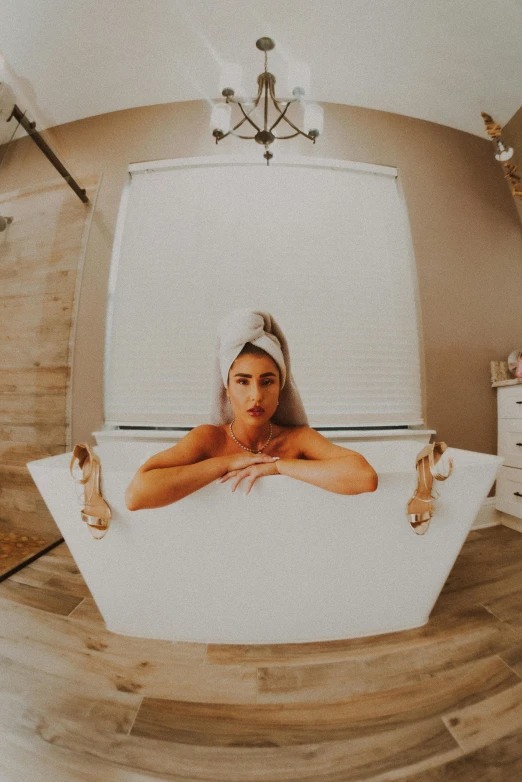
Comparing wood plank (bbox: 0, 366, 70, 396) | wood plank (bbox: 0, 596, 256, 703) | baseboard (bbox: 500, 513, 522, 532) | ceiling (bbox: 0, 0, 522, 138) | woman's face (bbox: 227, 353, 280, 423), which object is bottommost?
wood plank (bbox: 0, 596, 256, 703)

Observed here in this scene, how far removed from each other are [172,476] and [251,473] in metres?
0.22

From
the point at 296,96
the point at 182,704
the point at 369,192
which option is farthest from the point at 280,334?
the point at 369,192

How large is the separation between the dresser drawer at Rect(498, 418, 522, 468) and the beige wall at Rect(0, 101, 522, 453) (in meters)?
0.06

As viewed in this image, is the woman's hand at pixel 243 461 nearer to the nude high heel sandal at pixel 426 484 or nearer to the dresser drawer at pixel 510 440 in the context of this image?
the nude high heel sandal at pixel 426 484

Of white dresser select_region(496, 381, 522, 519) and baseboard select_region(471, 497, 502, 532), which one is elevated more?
white dresser select_region(496, 381, 522, 519)

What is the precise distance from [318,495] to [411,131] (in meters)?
2.75

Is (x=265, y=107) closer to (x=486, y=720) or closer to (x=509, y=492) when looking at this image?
(x=486, y=720)

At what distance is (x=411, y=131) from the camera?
215 centimetres

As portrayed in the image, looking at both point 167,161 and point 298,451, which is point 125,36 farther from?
point 298,451

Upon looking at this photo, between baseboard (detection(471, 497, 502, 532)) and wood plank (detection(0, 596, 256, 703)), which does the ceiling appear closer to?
baseboard (detection(471, 497, 502, 532))

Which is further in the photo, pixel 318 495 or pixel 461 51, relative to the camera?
pixel 461 51

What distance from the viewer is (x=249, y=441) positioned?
104cm

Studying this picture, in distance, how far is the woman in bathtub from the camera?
0.80 meters

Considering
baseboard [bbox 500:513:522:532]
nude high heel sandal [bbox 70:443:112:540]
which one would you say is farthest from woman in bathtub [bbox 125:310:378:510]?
baseboard [bbox 500:513:522:532]
